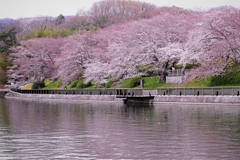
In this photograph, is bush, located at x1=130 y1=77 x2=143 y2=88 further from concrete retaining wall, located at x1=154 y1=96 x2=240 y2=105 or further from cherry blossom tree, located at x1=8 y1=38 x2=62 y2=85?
cherry blossom tree, located at x1=8 y1=38 x2=62 y2=85

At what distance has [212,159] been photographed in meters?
18.0

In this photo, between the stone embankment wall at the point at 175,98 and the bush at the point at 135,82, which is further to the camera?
the bush at the point at 135,82

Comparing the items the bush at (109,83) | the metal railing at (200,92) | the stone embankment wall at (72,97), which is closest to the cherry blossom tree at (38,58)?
the stone embankment wall at (72,97)

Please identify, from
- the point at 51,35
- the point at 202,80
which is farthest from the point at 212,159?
the point at 51,35

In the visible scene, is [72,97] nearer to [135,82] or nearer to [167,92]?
[135,82]

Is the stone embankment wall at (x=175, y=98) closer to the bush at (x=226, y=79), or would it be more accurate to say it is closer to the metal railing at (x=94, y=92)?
the metal railing at (x=94, y=92)

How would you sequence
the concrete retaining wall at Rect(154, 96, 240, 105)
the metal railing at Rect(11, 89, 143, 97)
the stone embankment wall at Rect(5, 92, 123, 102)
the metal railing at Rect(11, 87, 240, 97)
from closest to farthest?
the concrete retaining wall at Rect(154, 96, 240, 105)
the metal railing at Rect(11, 87, 240, 97)
the metal railing at Rect(11, 89, 143, 97)
the stone embankment wall at Rect(5, 92, 123, 102)

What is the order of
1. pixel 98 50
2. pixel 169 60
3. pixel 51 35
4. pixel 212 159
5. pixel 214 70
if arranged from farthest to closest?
pixel 51 35 < pixel 98 50 < pixel 169 60 < pixel 214 70 < pixel 212 159

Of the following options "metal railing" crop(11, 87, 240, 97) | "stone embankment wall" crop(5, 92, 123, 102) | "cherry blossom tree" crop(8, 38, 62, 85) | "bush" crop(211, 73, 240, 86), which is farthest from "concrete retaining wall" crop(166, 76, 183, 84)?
"cherry blossom tree" crop(8, 38, 62, 85)

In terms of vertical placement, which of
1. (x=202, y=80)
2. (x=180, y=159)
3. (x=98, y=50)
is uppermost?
(x=98, y=50)

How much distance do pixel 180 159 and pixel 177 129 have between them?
8.98 m

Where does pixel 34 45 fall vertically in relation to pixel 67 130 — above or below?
above

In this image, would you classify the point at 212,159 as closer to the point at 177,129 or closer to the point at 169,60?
the point at 177,129

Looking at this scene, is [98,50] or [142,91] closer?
[142,91]
